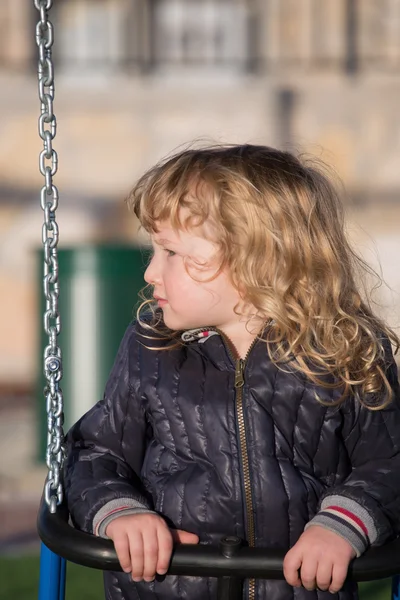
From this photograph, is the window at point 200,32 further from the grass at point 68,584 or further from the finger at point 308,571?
the finger at point 308,571

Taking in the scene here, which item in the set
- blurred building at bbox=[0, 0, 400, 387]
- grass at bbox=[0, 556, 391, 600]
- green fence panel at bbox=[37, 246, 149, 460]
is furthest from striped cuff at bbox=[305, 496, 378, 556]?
blurred building at bbox=[0, 0, 400, 387]

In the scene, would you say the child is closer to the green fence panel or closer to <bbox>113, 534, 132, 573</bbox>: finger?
<bbox>113, 534, 132, 573</bbox>: finger

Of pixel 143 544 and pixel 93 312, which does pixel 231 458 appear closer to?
pixel 143 544

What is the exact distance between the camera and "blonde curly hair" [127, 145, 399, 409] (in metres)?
1.60

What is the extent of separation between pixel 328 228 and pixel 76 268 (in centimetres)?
270

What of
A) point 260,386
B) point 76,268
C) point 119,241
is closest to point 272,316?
point 260,386

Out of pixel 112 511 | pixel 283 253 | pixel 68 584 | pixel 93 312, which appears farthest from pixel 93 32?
pixel 112 511

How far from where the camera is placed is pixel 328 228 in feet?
5.61

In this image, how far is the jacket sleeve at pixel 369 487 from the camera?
1.47m

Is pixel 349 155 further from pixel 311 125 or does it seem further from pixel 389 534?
pixel 389 534

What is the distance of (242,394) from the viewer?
155 centimetres

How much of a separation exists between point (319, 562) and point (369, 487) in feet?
0.59

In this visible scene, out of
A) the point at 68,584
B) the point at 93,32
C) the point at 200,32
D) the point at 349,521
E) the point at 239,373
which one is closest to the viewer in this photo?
the point at 349,521

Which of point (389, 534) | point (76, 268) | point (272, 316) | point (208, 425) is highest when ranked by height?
point (272, 316)
